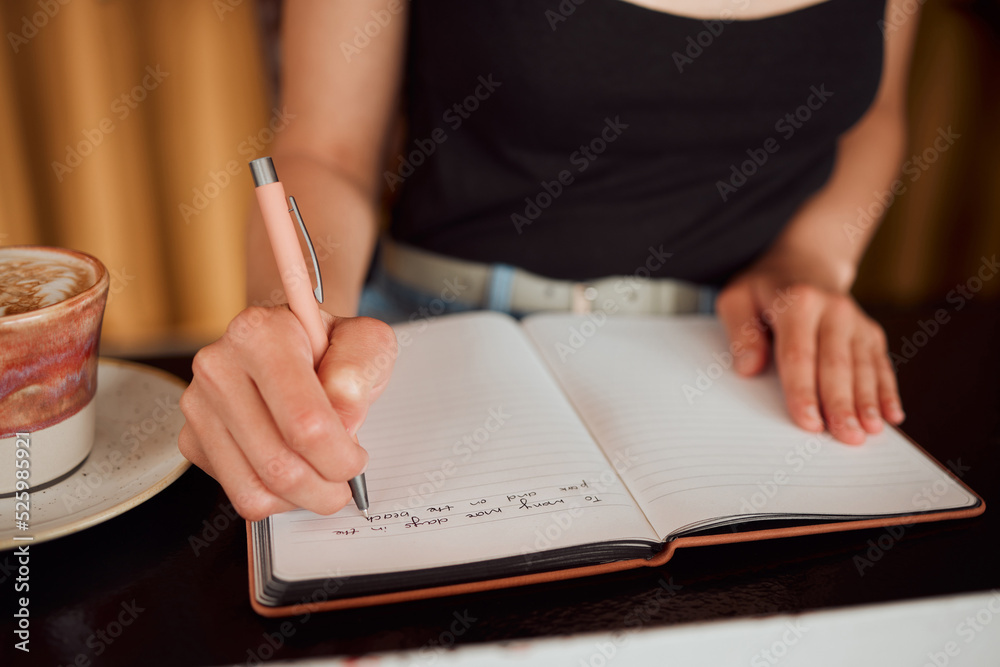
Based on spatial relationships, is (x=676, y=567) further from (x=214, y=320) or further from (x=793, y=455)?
(x=214, y=320)

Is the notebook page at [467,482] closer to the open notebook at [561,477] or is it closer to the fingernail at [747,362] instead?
the open notebook at [561,477]

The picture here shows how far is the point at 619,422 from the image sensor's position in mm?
562

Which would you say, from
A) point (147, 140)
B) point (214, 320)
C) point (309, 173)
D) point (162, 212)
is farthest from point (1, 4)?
point (309, 173)

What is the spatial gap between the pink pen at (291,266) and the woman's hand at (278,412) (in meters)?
0.01

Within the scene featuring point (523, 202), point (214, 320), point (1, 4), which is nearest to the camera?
point (523, 202)

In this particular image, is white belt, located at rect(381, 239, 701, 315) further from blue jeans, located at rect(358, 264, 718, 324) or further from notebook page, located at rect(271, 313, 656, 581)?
notebook page, located at rect(271, 313, 656, 581)

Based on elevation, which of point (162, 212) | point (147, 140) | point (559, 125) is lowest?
point (162, 212)

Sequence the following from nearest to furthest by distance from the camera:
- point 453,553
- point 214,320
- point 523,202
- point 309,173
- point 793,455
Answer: point 453,553, point 793,455, point 309,173, point 523,202, point 214,320

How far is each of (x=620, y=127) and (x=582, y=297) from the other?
21 cm

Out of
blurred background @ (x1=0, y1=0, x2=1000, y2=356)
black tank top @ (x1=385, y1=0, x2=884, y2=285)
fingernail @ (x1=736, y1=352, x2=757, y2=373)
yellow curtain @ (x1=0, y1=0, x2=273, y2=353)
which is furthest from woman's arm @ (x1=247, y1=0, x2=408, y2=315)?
yellow curtain @ (x1=0, y1=0, x2=273, y2=353)

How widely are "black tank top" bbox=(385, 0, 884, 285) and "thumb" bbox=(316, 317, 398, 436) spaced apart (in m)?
0.45

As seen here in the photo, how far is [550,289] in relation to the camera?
2.88 feet

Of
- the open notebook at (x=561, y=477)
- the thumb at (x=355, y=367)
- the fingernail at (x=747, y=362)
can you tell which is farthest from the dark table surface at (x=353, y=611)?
the fingernail at (x=747, y=362)

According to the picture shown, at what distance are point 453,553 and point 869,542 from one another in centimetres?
28
